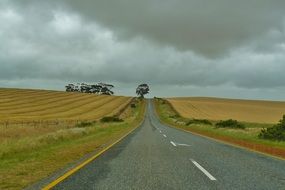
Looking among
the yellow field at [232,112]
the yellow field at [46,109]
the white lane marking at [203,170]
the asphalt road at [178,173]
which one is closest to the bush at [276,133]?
the asphalt road at [178,173]

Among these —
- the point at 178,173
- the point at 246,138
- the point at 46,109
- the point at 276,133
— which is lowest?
the point at 46,109

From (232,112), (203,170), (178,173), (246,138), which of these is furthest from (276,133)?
(232,112)

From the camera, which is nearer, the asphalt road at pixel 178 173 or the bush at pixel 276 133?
the asphalt road at pixel 178 173

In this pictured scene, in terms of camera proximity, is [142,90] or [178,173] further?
[142,90]

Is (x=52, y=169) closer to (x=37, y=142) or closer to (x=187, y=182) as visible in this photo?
(x=187, y=182)

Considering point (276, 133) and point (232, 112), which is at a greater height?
point (276, 133)

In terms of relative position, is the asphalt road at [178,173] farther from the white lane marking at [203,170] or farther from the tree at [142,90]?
the tree at [142,90]

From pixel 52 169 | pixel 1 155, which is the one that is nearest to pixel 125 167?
pixel 52 169

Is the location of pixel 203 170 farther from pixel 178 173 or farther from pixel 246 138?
pixel 246 138

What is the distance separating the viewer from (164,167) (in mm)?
12984

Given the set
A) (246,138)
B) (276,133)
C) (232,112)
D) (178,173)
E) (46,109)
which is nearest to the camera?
(178,173)

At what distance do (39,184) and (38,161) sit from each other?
5268 mm

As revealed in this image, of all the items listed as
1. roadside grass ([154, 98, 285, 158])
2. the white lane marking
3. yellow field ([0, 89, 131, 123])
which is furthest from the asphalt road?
yellow field ([0, 89, 131, 123])

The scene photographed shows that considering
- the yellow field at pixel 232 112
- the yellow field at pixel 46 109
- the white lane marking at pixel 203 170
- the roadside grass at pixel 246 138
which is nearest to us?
the white lane marking at pixel 203 170
